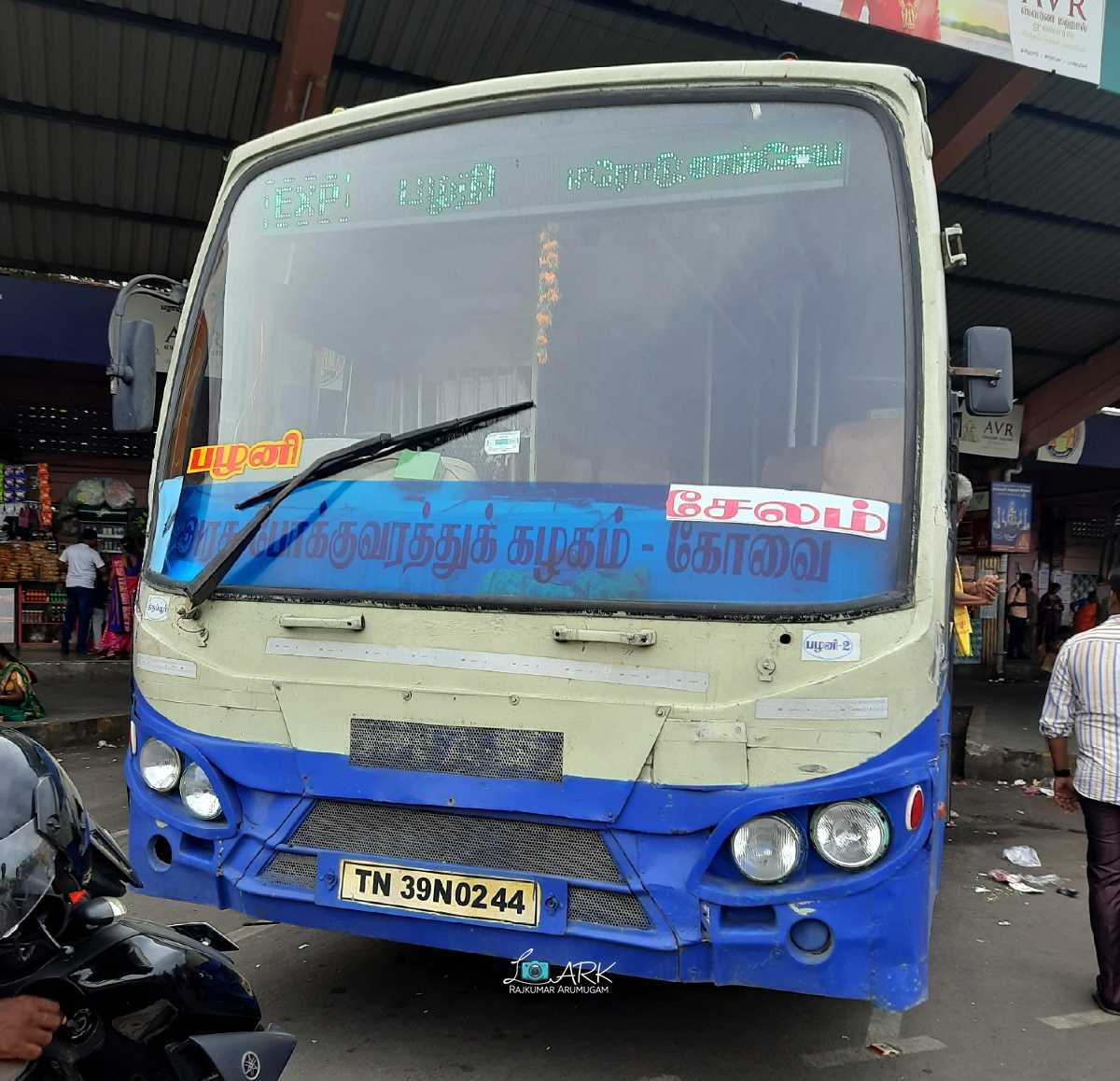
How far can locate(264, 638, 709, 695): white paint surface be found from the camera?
268 centimetres

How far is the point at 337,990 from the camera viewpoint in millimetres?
3756

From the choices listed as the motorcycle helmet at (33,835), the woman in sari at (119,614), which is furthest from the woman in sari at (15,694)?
the motorcycle helmet at (33,835)

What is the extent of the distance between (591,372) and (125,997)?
1914 millimetres

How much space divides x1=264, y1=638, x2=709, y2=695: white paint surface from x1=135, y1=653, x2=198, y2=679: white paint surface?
11.3 inches

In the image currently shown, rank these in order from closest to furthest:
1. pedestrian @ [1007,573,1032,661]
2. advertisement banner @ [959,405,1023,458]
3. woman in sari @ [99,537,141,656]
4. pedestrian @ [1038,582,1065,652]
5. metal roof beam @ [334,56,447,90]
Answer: metal roof beam @ [334,56,447,90] → woman in sari @ [99,537,141,656] → advertisement banner @ [959,405,1023,458] → pedestrian @ [1007,573,1032,661] → pedestrian @ [1038,582,1065,652]

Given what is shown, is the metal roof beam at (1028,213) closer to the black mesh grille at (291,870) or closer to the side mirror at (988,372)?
the side mirror at (988,372)

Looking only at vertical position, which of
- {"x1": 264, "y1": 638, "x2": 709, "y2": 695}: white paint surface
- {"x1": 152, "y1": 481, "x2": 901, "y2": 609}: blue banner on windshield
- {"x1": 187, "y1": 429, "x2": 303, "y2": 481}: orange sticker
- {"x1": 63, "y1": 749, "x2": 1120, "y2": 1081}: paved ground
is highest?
{"x1": 187, "y1": 429, "x2": 303, "y2": 481}: orange sticker

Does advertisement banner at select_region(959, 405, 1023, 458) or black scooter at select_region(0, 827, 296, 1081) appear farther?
advertisement banner at select_region(959, 405, 1023, 458)

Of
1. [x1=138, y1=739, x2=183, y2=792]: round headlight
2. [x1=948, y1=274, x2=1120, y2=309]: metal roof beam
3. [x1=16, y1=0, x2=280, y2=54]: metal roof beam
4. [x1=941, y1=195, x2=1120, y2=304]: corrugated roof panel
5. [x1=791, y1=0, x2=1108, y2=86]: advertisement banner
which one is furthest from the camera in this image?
[x1=948, y1=274, x2=1120, y2=309]: metal roof beam

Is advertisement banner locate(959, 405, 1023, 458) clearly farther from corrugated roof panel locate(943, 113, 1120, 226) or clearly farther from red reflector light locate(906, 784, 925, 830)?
red reflector light locate(906, 784, 925, 830)

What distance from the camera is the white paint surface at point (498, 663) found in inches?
105

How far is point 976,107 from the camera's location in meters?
9.43

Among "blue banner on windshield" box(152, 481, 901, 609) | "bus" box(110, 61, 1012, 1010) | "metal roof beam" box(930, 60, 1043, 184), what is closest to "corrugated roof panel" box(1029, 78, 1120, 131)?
"metal roof beam" box(930, 60, 1043, 184)

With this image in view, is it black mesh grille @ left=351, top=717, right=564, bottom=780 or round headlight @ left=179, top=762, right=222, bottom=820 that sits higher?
black mesh grille @ left=351, top=717, right=564, bottom=780
